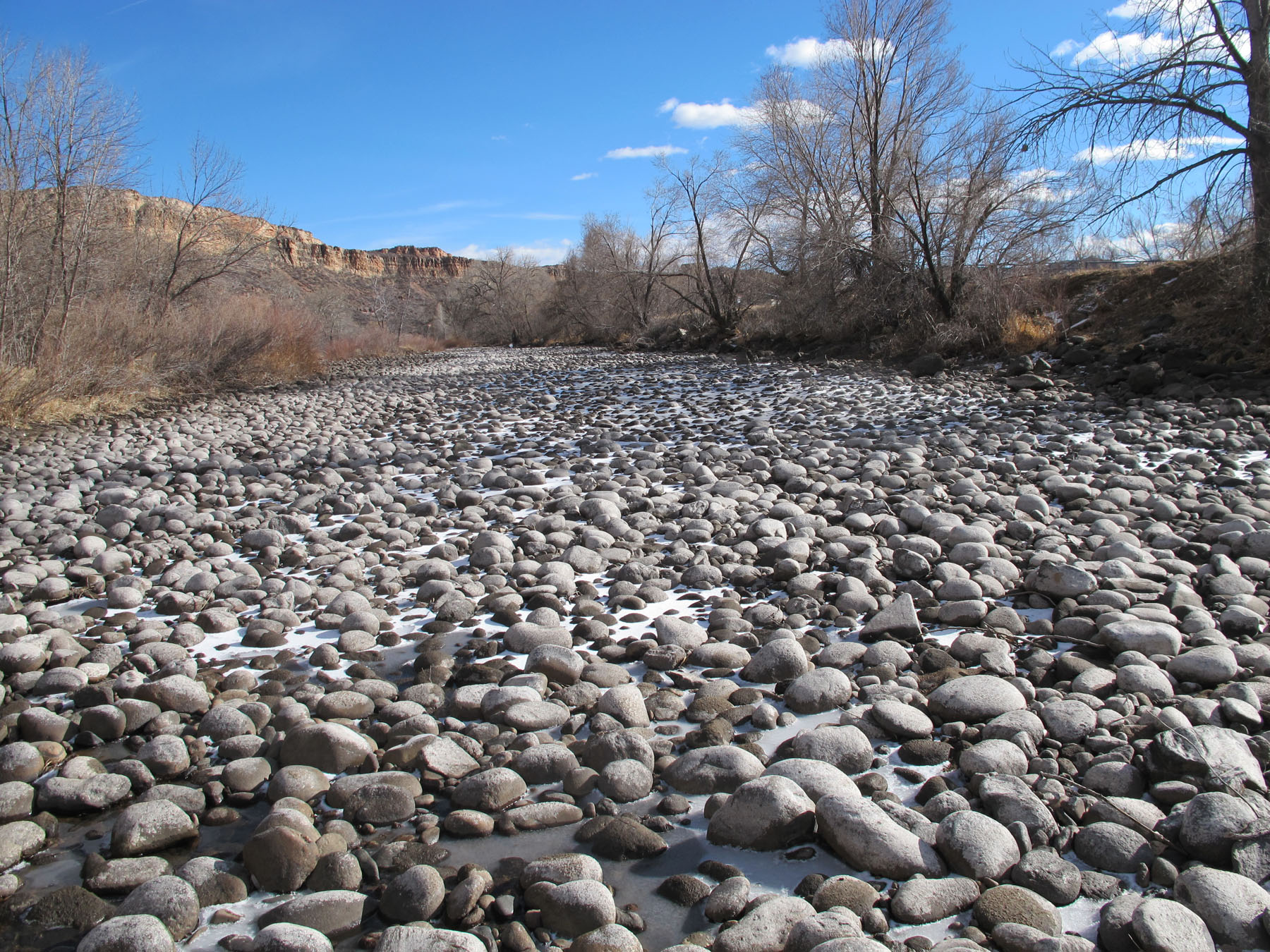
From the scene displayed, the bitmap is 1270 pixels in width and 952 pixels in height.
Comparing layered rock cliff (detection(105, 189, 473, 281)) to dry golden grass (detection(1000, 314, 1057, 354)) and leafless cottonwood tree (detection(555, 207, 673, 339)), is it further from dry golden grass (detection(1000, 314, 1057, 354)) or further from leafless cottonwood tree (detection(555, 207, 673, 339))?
dry golden grass (detection(1000, 314, 1057, 354))

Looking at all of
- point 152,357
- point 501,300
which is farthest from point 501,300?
point 152,357

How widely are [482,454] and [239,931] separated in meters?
5.76

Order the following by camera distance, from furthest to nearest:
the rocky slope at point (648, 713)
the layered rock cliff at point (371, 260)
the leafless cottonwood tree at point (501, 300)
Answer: the layered rock cliff at point (371, 260) < the leafless cottonwood tree at point (501, 300) < the rocky slope at point (648, 713)

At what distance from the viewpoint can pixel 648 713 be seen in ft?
8.42

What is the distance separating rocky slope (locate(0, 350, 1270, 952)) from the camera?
5.46 feet

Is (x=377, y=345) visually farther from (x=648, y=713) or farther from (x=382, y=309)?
(x=648, y=713)

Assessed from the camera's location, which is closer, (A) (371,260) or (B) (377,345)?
(B) (377,345)

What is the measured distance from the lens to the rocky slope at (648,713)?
5.46 feet

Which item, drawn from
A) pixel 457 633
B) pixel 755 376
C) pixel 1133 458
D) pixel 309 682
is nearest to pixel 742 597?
pixel 457 633

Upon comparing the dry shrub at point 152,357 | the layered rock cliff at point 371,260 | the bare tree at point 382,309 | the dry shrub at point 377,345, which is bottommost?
the dry shrub at point 152,357

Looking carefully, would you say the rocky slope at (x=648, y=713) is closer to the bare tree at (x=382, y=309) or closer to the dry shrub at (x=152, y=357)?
the dry shrub at (x=152, y=357)

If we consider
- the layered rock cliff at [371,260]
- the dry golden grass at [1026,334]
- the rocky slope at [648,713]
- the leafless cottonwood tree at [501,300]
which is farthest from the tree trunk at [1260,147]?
the layered rock cliff at [371,260]

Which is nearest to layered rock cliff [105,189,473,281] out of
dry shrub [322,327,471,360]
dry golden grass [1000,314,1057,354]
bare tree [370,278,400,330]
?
bare tree [370,278,400,330]

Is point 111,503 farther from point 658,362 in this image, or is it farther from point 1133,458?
point 658,362
